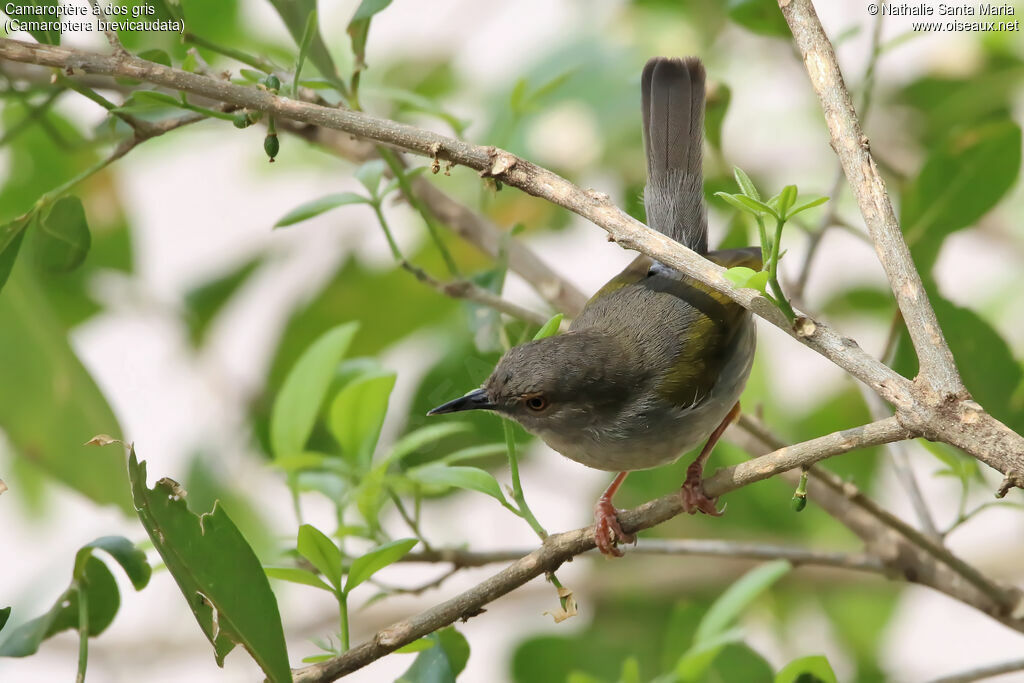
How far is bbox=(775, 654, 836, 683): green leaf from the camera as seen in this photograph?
198cm

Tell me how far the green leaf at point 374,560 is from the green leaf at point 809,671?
0.75m

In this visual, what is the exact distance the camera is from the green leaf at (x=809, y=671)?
78.0 inches

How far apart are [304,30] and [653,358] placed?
1136 millimetres

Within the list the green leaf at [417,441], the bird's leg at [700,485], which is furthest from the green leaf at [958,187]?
the green leaf at [417,441]

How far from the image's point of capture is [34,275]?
2.97 metres

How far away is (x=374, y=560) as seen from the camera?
1.90 m

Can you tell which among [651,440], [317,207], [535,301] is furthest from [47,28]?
[535,301]

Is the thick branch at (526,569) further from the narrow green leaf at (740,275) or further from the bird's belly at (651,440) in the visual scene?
the bird's belly at (651,440)

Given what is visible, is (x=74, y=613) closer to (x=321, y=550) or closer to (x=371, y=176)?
(x=321, y=550)

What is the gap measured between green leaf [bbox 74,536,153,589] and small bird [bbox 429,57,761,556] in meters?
0.70

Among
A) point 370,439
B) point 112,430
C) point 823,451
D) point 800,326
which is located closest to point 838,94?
point 800,326

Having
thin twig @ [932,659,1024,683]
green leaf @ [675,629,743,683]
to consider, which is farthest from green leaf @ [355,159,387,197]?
thin twig @ [932,659,1024,683]

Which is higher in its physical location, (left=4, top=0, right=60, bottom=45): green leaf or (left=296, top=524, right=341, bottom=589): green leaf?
(left=4, top=0, right=60, bottom=45): green leaf

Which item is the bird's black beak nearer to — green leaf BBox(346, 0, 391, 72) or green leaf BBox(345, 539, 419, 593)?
green leaf BBox(345, 539, 419, 593)
